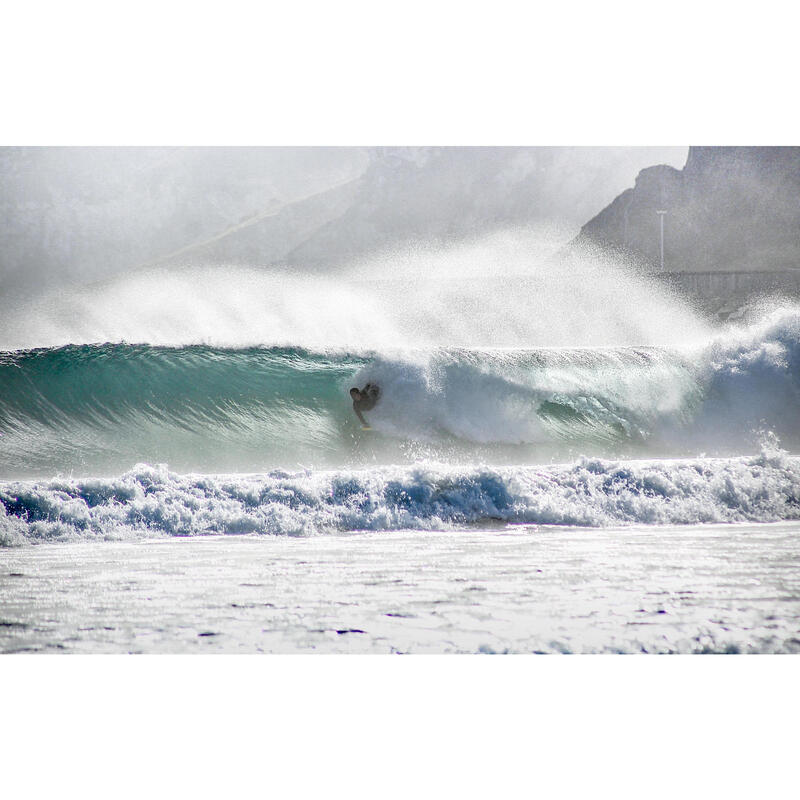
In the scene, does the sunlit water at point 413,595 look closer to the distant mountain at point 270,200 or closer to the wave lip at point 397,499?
the wave lip at point 397,499

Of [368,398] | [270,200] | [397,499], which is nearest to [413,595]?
[397,499]

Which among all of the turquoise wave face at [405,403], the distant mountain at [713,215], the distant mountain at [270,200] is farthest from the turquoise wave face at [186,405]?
the distant mountain at [713,215]

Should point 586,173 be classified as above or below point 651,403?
above

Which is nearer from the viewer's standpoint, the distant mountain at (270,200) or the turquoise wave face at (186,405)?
the distant mountain at (270,200)

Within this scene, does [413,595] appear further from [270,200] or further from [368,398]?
[270,200]
